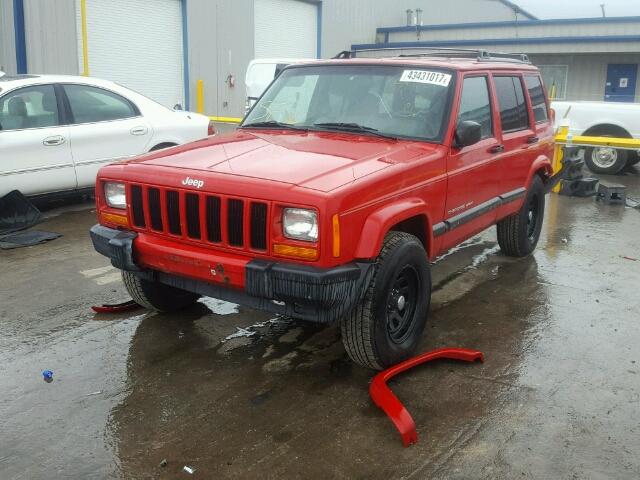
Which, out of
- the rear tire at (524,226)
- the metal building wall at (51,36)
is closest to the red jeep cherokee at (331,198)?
the rear tire at (524,226)

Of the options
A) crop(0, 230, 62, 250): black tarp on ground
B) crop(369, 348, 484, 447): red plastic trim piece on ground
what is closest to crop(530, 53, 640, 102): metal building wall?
crop(0, 230, 62, 250): black tarp on ground

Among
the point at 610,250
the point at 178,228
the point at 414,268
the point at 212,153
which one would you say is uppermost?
the point at 212,153

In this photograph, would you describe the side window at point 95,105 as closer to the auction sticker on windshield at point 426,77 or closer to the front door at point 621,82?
the auction sticker on windshield at point 426,77

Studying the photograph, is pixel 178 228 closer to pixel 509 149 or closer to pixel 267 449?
Answer: pixel 267 449

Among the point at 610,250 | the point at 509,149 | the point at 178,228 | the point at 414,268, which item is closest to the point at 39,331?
the point at 178,228

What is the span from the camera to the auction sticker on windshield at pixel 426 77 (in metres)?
4.68

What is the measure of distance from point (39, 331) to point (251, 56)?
1812 cm

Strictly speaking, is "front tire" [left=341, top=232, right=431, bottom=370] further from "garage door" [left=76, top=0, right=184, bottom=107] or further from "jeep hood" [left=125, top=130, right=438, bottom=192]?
"garage door" [left=76, top=0, right=184, bottom=107]

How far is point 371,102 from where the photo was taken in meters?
4.70

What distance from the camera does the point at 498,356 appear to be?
4.28m

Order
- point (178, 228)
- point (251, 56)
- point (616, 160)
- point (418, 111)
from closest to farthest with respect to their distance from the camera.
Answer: point (178, 228)
point (418, 111)
point (616, 160)
point (251, 56)

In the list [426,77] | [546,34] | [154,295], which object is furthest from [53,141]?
[546,34]

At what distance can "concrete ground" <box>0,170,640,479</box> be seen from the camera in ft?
10.2

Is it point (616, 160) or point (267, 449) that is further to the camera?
point (616, 160)
